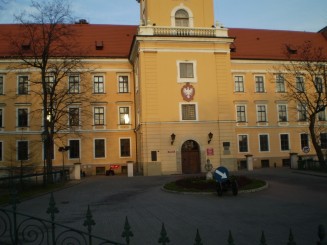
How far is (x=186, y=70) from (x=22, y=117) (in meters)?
18.8

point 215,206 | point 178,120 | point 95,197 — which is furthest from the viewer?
point 178,120

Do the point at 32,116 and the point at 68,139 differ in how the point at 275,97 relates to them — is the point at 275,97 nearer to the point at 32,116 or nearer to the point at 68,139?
the point at 68,139

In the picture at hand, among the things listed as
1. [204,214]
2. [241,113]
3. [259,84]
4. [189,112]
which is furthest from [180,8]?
[204,214]

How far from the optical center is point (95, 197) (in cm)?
1936

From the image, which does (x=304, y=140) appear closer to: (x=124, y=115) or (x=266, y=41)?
(x=266, y=41)

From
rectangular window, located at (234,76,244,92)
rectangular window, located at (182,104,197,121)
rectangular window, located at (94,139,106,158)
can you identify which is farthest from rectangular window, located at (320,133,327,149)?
rectangular window, located at (94,139,106,158)

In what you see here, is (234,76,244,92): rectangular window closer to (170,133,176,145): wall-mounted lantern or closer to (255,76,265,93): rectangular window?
(255,76,265,93): rectangular window

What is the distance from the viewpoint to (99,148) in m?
40.8

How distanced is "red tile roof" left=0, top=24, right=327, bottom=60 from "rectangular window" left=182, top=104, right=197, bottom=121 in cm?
1062

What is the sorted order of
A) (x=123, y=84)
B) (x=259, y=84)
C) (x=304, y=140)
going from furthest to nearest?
(x=304, y=140) → (x=259, y=84) → (x=123, y=84)

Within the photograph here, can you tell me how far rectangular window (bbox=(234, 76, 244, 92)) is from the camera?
44281mm

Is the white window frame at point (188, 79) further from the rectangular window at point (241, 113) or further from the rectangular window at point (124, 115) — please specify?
the rectangular window at point (241, 113)

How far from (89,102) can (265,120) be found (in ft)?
67.8

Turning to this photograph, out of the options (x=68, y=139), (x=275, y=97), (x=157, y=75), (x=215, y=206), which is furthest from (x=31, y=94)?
(x=215, y=206)
